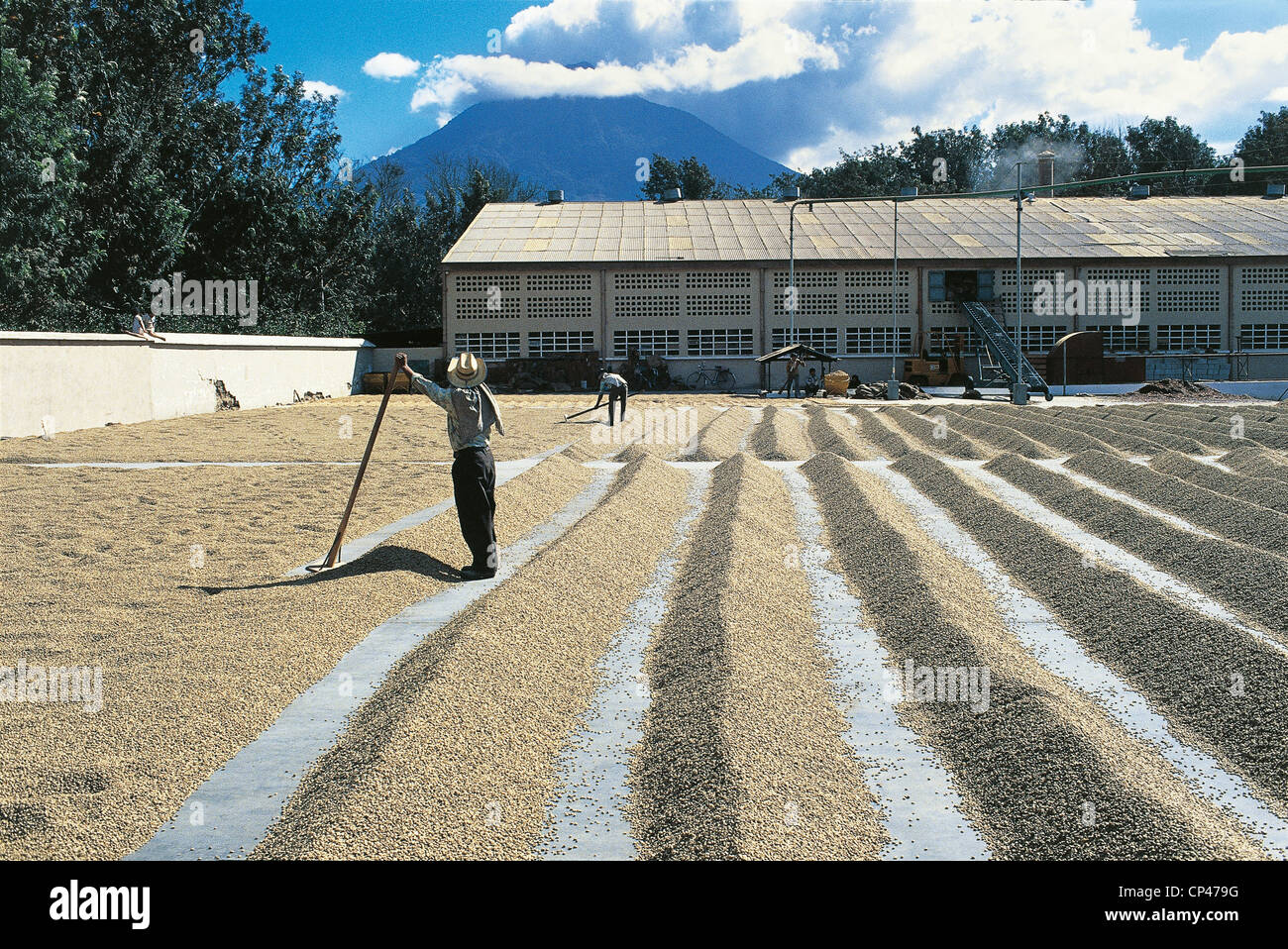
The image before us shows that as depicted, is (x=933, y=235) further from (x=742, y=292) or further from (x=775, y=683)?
(x=775, y=683)

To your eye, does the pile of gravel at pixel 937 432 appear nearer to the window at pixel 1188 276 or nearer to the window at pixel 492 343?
the window at pixel 492 343

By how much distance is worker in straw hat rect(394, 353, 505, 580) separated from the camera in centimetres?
880

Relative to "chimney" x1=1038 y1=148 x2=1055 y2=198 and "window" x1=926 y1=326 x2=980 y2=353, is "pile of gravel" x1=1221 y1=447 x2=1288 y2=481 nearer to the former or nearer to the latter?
"window" x1=926 y1=326 x2=980 y2=353

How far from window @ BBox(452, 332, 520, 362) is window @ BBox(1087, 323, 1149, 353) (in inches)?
820

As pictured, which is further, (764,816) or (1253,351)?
(1253,351)

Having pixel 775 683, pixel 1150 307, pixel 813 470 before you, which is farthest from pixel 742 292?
pixel 775 683

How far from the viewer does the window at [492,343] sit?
133 feet

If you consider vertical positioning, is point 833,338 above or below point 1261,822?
above

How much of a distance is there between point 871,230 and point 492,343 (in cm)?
1548

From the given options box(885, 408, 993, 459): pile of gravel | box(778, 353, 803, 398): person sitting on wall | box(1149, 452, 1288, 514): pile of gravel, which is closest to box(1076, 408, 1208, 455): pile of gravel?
box(1149, 452, 1288, 514): pile of gravel

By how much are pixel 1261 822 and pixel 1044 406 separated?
24.1 metres

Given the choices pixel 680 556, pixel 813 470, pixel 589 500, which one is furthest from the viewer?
pixel 813 470
